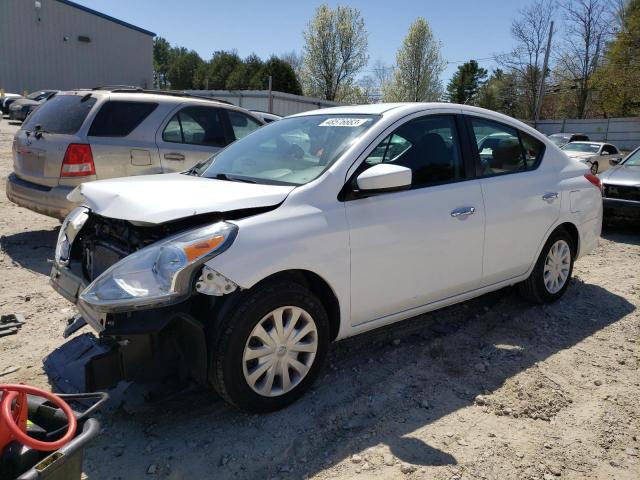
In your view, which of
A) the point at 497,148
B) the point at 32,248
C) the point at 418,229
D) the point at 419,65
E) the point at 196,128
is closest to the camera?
the point at 418,229

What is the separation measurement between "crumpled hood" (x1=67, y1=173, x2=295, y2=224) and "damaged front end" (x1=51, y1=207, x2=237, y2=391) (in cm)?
8

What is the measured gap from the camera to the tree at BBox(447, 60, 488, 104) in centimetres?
6100

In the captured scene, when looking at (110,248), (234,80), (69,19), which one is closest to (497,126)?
(110,248)

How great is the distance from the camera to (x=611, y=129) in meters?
31.7

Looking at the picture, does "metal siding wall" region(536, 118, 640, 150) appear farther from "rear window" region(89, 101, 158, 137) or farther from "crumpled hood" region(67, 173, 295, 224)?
"crumpled hood" region(67, 173, 295, 224)

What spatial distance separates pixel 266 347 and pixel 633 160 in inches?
341

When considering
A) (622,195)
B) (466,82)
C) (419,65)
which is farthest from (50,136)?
(466,82)

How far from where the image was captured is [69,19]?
1549 inches

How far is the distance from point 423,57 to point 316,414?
1942 inches

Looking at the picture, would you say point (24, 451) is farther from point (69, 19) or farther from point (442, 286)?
point (69, 19)

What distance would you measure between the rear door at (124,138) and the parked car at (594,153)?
48.1ft

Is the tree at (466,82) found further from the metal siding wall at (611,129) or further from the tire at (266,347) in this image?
the tire at (266,347)

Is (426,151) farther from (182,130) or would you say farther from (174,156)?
(182,130)

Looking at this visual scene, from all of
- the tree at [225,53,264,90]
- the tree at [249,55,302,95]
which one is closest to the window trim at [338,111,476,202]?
the tree at [249,55,302,95]
